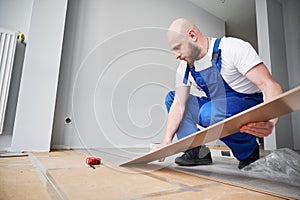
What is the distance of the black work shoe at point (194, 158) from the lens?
94cm

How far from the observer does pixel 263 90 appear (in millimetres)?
677

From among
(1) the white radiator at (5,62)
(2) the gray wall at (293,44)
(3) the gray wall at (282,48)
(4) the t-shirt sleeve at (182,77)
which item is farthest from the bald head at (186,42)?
(2) the gray wall at (293,44)

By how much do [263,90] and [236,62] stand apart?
16 centimetres

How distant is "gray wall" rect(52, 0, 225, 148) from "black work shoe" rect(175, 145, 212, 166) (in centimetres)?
62

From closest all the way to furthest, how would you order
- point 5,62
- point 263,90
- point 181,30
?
point 263,90
point 181,30
point 5,62

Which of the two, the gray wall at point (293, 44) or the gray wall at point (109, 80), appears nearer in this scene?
the gray wall at point (109, 80)

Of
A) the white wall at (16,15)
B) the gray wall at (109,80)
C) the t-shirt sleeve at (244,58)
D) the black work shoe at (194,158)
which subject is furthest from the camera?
the gray wall at (109,80)

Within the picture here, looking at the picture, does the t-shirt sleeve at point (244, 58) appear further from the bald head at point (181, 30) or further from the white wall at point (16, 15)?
the white wall at point (16, 15)

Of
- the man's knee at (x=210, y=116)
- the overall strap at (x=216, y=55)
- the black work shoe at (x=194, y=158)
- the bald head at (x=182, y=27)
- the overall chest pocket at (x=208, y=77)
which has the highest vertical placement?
the bald head at (x=182, y=27)

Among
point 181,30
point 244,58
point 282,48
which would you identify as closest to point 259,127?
point 244,58

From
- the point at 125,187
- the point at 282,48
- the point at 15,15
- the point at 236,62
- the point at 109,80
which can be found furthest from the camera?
the point at 282,48

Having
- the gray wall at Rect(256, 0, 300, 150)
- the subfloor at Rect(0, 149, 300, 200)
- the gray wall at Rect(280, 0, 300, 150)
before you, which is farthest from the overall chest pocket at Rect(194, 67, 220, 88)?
the gray wall at Rect(280, 0, 300, 150)

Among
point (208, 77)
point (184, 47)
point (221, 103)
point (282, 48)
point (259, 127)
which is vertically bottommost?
point (259, 127)

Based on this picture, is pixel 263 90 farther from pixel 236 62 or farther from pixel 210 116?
pixel 210 116
